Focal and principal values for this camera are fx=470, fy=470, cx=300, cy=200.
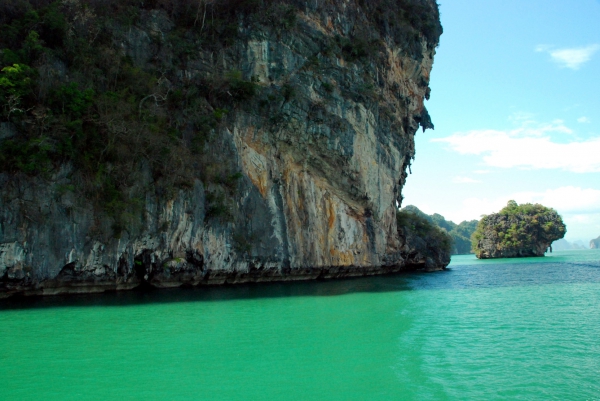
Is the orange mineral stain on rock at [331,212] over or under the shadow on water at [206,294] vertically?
over

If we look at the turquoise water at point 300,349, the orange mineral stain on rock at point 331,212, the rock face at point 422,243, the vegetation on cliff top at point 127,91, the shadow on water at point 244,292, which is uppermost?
the vegetation on cliff top at point 127,91

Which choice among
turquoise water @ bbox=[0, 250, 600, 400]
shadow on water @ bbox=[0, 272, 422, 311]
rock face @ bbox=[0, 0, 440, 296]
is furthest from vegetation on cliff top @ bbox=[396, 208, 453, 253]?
turquoise water @ bbox=[0, 250, 600, 400]

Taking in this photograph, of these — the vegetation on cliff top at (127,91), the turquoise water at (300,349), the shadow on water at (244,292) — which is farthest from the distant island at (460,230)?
the turquoise water at (300,349)

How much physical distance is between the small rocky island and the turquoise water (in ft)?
154

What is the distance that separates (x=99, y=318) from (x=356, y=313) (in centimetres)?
763

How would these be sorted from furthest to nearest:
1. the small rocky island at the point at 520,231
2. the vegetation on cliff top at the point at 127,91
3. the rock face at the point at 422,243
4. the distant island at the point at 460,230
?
the distant island at the point at 460,230 < the small rocky island at the point at 520,231 < the rock face at the point at 422,243 < the vegetation on cliff top at the point at 127,91

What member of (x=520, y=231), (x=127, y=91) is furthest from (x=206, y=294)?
(x=520, y=231)

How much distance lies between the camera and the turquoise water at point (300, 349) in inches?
307

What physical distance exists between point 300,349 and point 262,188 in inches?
582

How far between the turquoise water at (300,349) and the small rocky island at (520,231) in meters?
47.0

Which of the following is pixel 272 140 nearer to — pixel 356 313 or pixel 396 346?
pixel 356 313

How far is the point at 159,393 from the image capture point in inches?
300

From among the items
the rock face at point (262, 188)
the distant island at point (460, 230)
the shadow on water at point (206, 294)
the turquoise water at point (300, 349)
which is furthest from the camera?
the distant island at point (460, 230)

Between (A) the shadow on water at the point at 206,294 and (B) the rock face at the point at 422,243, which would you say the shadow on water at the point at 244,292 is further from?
(B) the rock face at the point at 422,243
